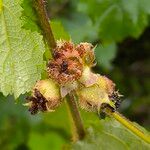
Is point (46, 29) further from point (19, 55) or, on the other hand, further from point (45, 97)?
point (45, 97)

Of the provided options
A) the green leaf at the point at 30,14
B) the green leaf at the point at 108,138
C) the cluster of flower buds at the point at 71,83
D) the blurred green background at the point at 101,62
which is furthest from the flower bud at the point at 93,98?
the blurred green background at the point at 101,62

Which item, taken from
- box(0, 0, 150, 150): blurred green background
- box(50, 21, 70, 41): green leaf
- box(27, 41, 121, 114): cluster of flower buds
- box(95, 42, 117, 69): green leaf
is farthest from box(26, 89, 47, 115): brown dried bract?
box(95, 42, 117, 69): green leaf

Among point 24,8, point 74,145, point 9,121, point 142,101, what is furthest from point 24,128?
point 24,8

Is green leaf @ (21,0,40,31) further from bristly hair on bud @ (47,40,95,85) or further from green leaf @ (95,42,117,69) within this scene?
green leaf @ (95,42,117,69)

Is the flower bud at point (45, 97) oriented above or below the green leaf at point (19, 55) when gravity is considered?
below

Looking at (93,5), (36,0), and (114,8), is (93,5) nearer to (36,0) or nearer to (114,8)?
(114,8)

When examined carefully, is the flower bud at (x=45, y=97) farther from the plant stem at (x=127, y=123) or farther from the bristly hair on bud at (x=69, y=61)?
the plant stem at (x=127, y=123)
